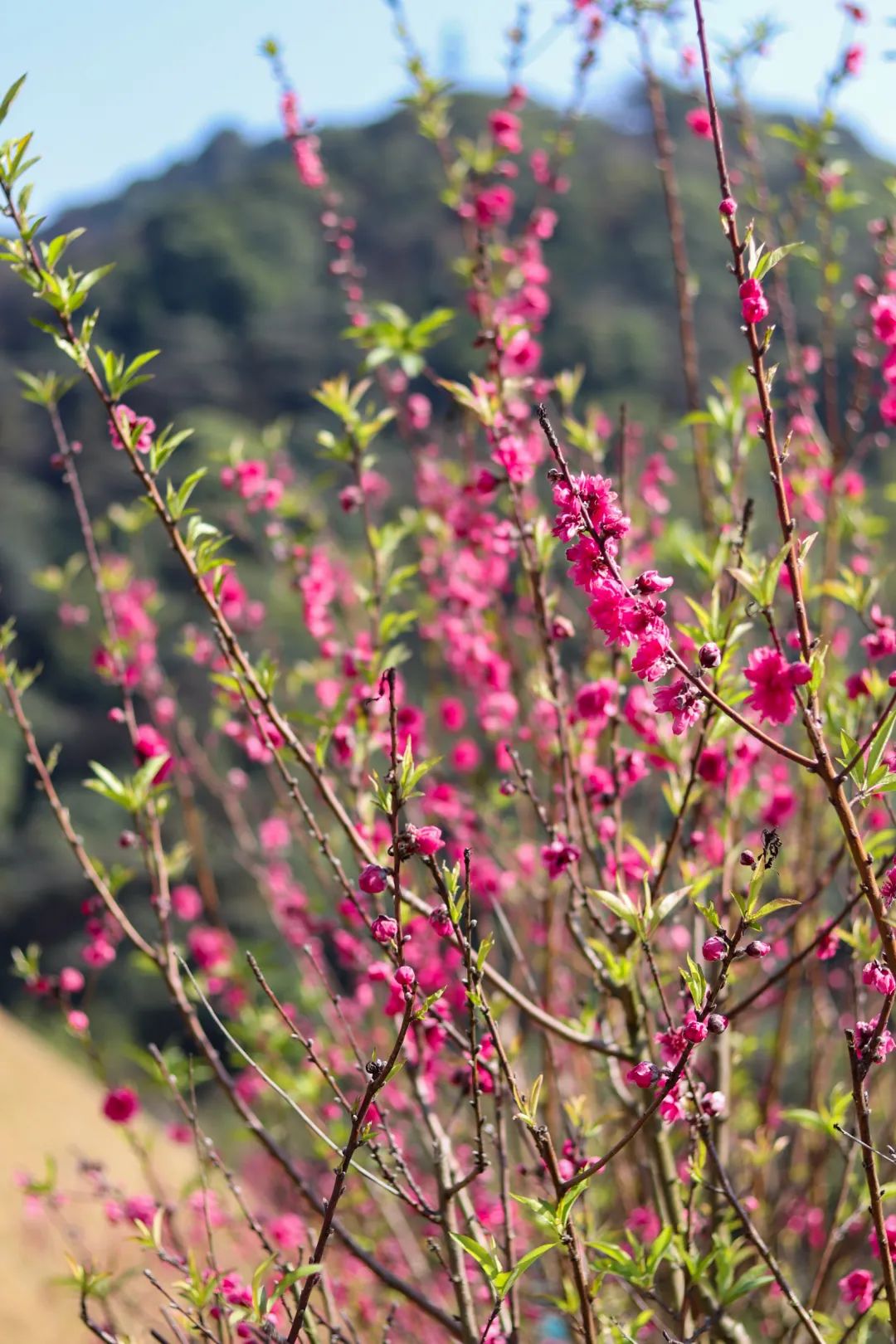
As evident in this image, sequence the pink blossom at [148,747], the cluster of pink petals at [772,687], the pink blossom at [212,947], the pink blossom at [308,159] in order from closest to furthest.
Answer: the cluster of pink petals at [772,687] < the pink blossom at [148,747] < the pink blossom at [308,159] < the pink blossom at [212,947]

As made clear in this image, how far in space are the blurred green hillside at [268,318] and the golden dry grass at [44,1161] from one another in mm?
3593

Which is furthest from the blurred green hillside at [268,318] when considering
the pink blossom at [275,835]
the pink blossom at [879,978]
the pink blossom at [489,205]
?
the pink blossom at [879,978]

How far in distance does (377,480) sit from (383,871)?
3061mm

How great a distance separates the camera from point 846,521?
386cm

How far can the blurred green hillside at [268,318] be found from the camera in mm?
15992

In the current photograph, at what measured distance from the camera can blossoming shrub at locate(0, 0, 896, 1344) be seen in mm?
1564

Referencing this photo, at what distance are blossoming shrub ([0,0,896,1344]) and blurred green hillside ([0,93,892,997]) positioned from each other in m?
10.4

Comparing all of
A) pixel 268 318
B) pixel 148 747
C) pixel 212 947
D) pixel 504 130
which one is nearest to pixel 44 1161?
pixel 212 947

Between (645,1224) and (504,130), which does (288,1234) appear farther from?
(504,130)

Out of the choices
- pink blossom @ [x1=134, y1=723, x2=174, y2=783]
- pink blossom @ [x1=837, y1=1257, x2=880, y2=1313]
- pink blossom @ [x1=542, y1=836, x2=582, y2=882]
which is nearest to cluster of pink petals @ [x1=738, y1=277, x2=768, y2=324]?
pink blossom @ [x1=542, y1=836, x2=582, y2=882]

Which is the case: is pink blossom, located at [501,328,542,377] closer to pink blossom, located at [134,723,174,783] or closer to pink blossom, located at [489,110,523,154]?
pink blossom, located at [489,110,523,154]

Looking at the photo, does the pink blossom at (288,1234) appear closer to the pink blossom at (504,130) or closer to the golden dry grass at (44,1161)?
the golden dry grass at (44,1161)

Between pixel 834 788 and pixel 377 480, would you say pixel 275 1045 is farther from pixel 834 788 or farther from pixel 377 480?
pixel 834 788

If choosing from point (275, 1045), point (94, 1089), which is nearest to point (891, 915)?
point (275, 1045)
